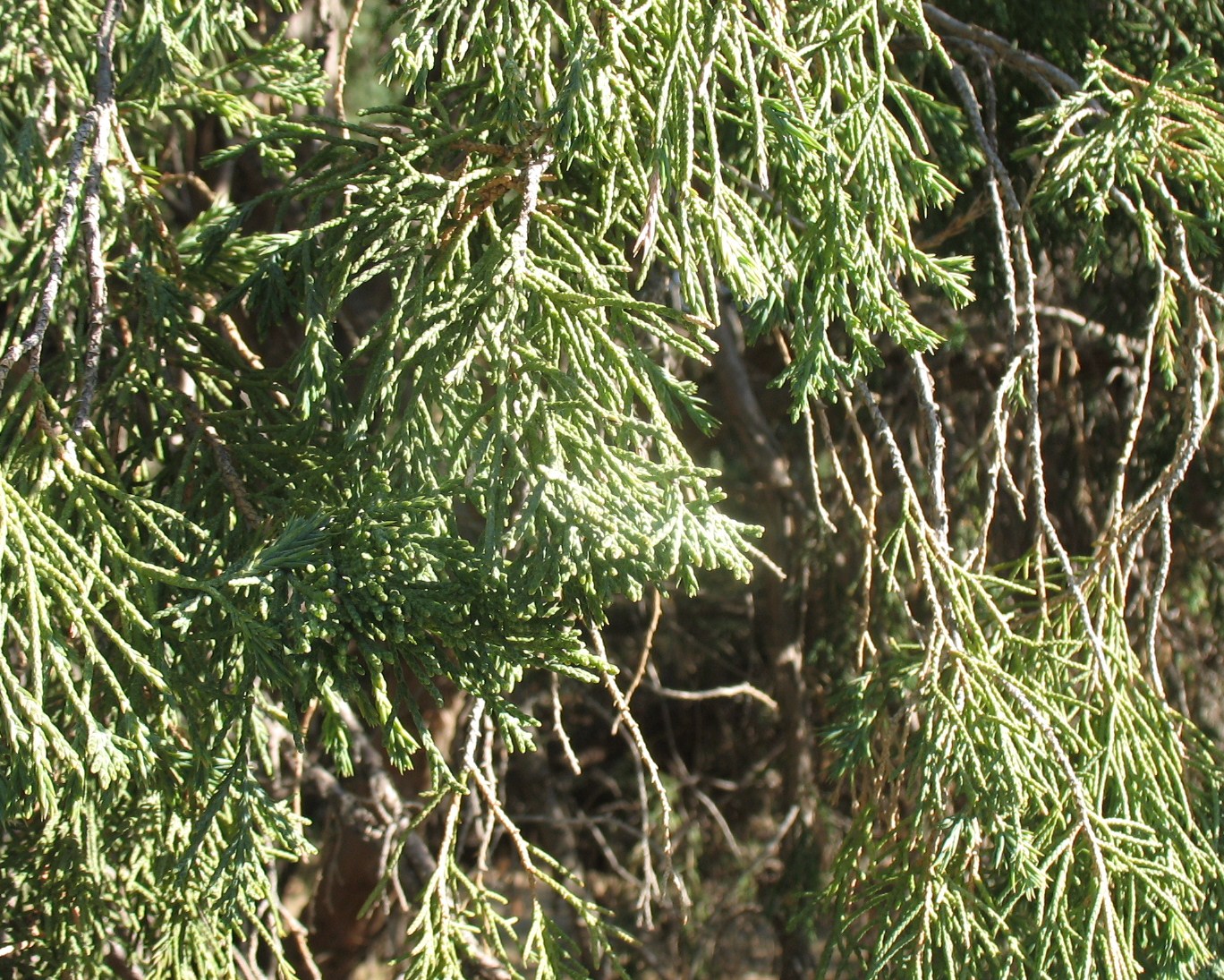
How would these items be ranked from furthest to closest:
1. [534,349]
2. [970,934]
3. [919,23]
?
1. [970,934]
2. [919,23]
3. [534,349]

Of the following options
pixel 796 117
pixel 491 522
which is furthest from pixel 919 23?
pixel 491 522

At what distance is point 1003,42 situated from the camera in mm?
2336

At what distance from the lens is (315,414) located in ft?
5.70

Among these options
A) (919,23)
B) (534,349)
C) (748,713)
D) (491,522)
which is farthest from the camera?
(748,713)

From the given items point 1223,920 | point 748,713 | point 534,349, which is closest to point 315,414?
point 534,349

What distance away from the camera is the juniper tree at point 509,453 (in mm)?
1505

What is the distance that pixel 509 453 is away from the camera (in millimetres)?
1494

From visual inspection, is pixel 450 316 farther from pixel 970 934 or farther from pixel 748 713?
pixel 748 713

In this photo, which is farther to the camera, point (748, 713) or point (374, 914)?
point (748, 713)

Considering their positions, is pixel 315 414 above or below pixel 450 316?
below

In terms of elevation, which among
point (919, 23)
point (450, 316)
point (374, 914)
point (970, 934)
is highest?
point (919, 23)

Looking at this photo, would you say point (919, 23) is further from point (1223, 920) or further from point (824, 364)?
point (1223, 920)

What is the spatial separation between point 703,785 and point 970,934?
9.58ft

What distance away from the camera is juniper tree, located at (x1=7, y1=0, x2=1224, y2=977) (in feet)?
4.94
